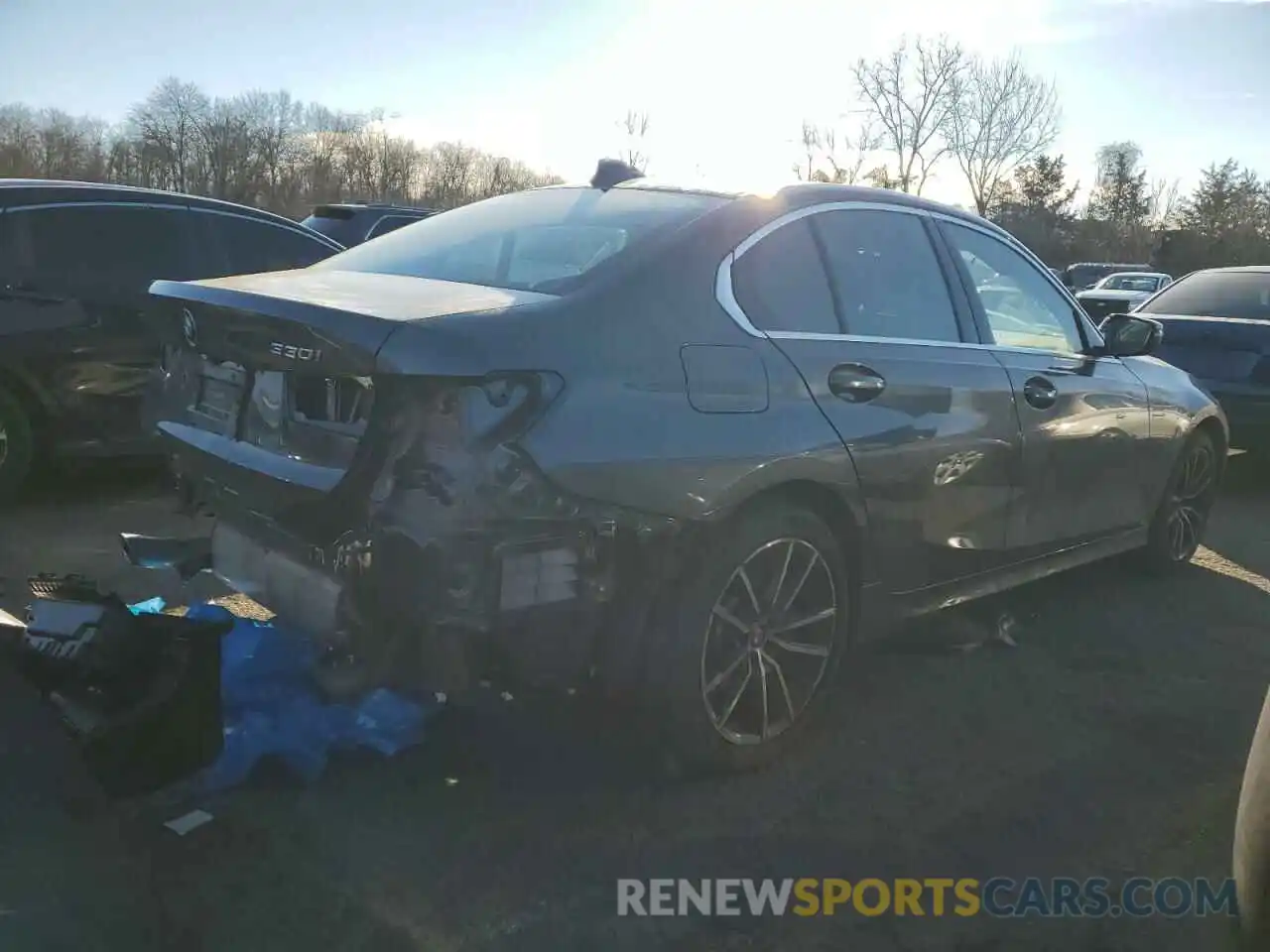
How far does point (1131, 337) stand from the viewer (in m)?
4.68

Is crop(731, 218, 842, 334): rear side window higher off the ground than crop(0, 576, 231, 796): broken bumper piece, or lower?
higher

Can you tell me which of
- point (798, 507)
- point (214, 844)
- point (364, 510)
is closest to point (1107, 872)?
point (798, 507)

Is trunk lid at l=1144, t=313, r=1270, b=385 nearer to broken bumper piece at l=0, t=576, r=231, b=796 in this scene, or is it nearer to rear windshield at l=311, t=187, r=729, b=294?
rear windshield at l=311, t=187, r=729, b=294

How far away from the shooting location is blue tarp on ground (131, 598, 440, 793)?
298 centimetres

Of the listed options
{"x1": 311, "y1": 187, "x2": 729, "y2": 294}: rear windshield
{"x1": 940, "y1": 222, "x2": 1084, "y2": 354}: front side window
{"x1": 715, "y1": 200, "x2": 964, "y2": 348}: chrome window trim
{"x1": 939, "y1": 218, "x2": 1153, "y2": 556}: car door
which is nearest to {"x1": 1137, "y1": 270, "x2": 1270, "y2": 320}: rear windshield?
{"x1": 939, "y1": 218, "x2": 1153, "y2": 556}: car door

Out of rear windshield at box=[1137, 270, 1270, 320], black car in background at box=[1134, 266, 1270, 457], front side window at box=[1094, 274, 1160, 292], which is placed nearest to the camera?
black car in background at box=[1134, 266, 1270, 457]

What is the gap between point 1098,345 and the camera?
4660 mm

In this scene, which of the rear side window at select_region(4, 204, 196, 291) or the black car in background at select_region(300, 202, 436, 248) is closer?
the rear side window at select_region(4, 204, 196, 291)

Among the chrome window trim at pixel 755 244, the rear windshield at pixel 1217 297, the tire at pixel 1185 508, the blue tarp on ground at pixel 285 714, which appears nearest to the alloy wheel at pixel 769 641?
the chrome window trim at pixel 755 244

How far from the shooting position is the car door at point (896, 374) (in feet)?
10.6

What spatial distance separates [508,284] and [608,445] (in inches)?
25.1

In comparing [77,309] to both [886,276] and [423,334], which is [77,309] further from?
[886,276]

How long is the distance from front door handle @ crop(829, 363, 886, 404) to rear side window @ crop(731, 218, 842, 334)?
0.13 metres

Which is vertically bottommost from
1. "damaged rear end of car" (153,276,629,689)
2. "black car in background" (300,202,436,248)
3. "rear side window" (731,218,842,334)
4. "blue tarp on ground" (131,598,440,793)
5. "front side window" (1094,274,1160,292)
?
"blue tarp on ground" (131,598,440,793)
